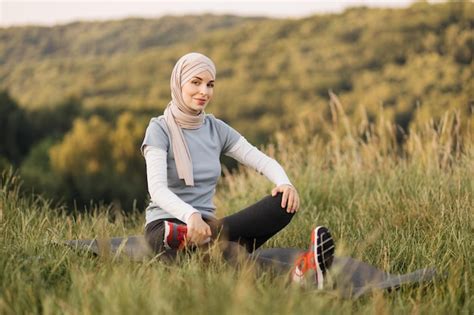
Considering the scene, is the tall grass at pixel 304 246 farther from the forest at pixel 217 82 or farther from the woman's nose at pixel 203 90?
the forest at pixel 217 82

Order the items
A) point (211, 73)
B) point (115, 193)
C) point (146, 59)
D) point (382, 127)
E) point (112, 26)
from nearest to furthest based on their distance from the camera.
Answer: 1. point (211, 73)
2. point (382, 127)
3. point (115, 193)
4. point (146, 59)
5. point (112, 26)

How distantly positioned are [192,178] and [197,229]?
397 millimetres

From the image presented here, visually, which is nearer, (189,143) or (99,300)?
(99,300)

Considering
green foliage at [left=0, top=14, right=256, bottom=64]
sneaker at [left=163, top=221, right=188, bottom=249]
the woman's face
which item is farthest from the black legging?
green foliage at [left=0, top=14, right=256, bottom=64]

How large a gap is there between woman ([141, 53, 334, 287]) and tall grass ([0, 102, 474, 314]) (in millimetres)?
225

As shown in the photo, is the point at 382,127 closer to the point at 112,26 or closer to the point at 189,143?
the point at 189,143

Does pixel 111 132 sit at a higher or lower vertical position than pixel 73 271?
lower

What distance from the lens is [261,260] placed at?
9.48 ft

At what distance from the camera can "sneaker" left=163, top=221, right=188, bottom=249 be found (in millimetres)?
Result: 2779

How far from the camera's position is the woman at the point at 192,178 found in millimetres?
2875

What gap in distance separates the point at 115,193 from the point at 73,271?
23.6 metres

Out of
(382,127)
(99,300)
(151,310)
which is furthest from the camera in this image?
(382,127)

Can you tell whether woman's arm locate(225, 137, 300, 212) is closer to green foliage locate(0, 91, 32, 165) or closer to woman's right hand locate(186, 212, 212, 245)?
woman's right hand locate(186, 212, 212, 245)

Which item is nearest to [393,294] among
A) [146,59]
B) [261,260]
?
[261,260]
